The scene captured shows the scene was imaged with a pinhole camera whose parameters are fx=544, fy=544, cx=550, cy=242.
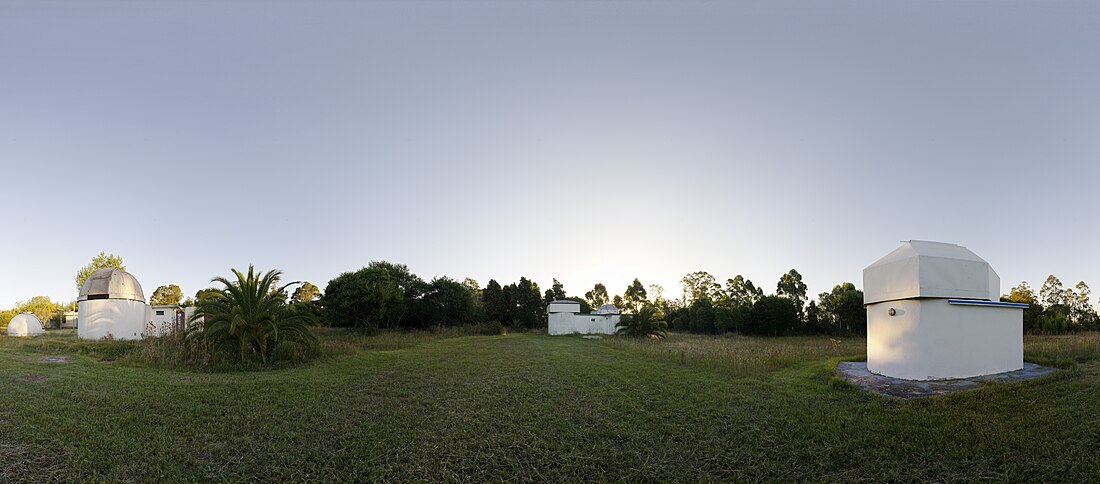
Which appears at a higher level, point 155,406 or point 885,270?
point 885,270

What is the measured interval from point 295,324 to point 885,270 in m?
13.1

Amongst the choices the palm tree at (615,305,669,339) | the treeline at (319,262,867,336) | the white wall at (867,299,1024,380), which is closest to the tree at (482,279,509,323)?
the treeline at (319,262,867,336)

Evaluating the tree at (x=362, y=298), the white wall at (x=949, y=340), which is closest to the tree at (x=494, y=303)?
the tree at (x=362, y=298)

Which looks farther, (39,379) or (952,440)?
(39,379)

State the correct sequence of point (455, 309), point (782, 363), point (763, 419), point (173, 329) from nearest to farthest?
point (763, 419) → point (782, 363) → point (173, 329) → point (455, 309)

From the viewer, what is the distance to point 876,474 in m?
4.67

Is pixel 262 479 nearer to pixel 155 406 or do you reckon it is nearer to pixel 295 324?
pixel 155 406

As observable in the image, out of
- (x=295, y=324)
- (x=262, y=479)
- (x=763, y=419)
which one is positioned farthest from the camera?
(x=295, y=324)

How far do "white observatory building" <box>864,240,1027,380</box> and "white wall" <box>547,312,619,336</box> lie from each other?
78.1ft

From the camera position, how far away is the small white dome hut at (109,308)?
2197 centimetres

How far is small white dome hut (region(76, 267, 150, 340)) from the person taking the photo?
21969 millimetres

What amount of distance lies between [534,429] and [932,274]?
7946 millimetres

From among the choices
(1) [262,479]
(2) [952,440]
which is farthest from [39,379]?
(2) [952,440]

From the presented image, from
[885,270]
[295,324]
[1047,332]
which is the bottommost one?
[1047,332]
